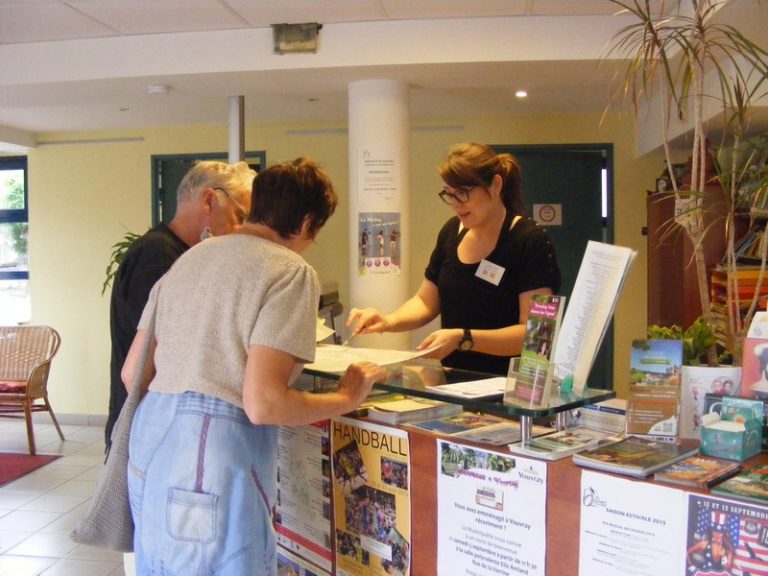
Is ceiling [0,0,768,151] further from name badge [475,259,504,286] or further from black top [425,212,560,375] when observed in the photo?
name badge [475,259,504,286]

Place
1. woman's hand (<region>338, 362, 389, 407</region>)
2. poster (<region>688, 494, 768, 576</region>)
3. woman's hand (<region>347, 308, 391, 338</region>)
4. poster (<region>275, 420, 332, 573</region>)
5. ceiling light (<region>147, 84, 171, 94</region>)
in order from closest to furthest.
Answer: poster (<region>688, 494, 768, 576</region>) < woman's hand (<region>338, 362, 389, 407</region>) < poster (<region>275, 420, 332, 573</region>) < woman's hand (<region>347, 308, 391, 338</region>) < ceiling light (<region>147, 84, 171, 94</region>)

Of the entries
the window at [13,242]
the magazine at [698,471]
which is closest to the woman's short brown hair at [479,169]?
the magazine at [698,471]

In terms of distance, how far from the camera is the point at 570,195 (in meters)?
6.08

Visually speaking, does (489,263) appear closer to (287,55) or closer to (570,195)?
(287,55)

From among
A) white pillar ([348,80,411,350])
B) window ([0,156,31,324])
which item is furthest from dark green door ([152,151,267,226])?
white pillar ([348,80,411,350])

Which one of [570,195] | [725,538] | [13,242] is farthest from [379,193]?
[13,242]

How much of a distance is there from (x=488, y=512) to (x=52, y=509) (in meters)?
4.17

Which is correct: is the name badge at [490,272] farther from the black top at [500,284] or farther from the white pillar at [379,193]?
the white pillar at [379,193]

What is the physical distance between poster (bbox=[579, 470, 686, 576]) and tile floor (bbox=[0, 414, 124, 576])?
10.8 feet

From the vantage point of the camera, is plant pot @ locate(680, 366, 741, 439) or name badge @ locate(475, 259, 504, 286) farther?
name badge @ locate(475, 259, 504, 286)

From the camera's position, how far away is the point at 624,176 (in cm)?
592

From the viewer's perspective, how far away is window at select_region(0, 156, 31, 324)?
7.40 meters

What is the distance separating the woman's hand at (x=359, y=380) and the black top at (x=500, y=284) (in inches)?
30.0

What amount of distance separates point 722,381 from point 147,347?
4.11 ft
